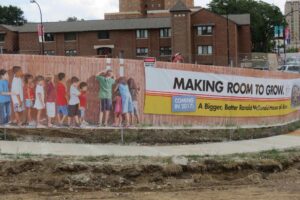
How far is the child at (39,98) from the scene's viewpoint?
1189cm

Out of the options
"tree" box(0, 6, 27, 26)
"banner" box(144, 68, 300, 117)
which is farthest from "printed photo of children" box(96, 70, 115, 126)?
"tree" box(0, 6, 27, 26)

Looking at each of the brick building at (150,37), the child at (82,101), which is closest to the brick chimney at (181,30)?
the brick building at (150,37)

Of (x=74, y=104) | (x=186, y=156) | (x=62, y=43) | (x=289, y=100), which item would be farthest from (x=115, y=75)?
(x=62, y=43)

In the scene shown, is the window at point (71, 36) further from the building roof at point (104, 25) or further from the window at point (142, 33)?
the window at point (142, 33)

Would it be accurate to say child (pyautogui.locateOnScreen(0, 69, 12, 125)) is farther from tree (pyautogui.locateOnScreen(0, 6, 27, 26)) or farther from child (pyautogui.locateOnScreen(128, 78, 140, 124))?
tree (pyautogui.locateOnScreen(0, 6, 27, 26))

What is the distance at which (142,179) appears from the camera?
9.31 meters

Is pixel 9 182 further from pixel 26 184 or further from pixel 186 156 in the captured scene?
pixel 186 156

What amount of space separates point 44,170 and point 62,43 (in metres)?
80.7

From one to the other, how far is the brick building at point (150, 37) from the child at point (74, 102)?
62034 millimetres

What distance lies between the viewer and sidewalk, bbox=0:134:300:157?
10602mm

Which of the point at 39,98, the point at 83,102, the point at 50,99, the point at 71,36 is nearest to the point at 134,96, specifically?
the point at 83,102

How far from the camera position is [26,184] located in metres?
8.55

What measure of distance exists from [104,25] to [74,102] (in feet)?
250

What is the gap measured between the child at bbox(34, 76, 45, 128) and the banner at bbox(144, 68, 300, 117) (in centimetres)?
253
